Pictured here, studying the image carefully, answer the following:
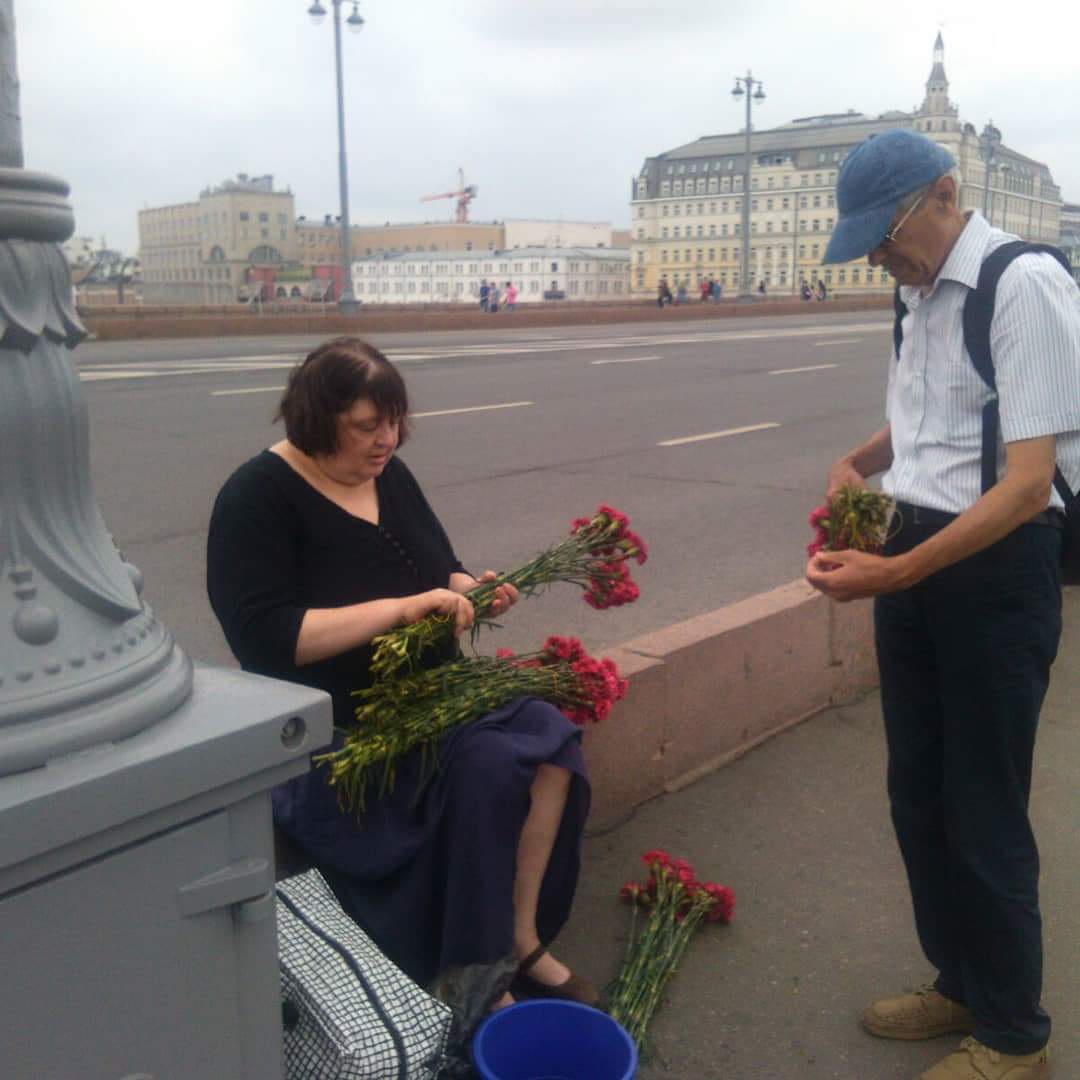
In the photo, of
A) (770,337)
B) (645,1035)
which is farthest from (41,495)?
(770,337)

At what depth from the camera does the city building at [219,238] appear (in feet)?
244

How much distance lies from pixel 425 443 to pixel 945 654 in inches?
348

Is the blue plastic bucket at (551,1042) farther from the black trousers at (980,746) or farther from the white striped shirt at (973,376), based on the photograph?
the white striped shirt at (973,376)

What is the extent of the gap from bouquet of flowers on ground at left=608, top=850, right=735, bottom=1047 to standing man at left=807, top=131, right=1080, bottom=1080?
0.61 meters

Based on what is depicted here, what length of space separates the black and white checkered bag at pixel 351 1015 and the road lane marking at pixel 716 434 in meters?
9.07

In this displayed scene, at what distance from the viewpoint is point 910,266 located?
2.44 metres

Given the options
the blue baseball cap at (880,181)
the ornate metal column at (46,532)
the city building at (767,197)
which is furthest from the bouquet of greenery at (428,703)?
the city building at (767,197)

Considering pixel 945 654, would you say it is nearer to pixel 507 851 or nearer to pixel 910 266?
pixel 910 266

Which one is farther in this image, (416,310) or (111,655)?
(416,310)

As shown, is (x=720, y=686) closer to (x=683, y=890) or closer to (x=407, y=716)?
(x=683, y=890)

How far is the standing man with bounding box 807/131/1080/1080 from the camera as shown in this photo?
2.32 m

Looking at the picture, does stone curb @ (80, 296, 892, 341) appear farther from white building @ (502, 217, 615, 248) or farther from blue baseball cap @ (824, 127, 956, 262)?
white building @ (502, 217, 615, 248)

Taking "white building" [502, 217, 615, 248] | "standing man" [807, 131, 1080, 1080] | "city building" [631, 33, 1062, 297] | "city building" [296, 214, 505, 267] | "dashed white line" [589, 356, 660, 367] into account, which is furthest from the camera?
"white building" [502, 217, 615, 248]

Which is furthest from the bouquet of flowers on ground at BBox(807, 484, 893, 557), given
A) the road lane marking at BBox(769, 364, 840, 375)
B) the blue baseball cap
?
the road lane marking at BBox(769, 364, 840, 375)
